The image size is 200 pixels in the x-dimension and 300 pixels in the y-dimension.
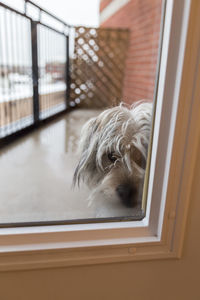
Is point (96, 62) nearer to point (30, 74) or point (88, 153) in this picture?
point (30, 74)

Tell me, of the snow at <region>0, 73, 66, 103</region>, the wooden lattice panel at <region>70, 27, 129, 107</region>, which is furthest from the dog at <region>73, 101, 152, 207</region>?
the wooden lattice panel at <region>70, 27, 129, 107</region>

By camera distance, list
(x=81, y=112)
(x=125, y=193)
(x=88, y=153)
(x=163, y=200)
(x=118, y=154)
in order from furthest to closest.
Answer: (x=81, y=112)
(x=88, y=153)
(x=118, y=154)
(x=125, y=193)
(x=163, y=200)

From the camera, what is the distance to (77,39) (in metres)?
2.58

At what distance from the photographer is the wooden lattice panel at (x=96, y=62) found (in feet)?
8.84

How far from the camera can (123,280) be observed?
2.49 ft

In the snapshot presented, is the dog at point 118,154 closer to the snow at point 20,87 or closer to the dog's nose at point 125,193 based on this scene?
the dog's nose at point 125,193

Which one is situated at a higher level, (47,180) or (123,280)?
(123,280)

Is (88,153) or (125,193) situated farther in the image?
(88,153)

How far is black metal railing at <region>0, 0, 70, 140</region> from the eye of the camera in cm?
206

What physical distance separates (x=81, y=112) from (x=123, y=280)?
5.76 feet

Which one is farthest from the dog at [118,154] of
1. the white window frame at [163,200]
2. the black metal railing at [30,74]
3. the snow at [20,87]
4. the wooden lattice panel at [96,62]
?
the wooden lattice panel at [96,62]

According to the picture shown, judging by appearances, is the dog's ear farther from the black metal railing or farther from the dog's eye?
the black metal railing

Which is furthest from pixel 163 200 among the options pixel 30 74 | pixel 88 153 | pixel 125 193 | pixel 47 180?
pixel 30 74

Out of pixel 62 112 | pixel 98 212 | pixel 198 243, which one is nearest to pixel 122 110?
pixel 98 212
